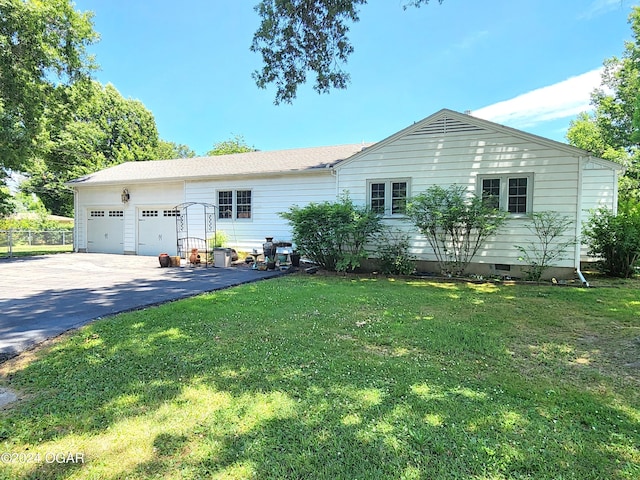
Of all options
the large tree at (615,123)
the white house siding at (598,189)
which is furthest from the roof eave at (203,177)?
the large tree at (615,123)

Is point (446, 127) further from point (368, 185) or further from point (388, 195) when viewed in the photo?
point (368, 185)

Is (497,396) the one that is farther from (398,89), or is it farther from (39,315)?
(398,89)

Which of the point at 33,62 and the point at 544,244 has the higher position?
the point at 33,62

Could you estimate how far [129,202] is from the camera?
1527 centimetres

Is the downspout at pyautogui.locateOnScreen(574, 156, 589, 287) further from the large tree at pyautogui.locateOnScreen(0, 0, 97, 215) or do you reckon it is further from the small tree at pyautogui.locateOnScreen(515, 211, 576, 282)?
the large tree at pyautogui.locateOnScreen(0, 0, 97, 215)

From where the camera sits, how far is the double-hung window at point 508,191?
893cm

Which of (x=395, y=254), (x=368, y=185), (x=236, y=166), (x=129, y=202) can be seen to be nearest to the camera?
(x=395, y=254)

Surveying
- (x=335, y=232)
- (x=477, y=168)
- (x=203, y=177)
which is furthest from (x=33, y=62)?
(x=477, y=168)

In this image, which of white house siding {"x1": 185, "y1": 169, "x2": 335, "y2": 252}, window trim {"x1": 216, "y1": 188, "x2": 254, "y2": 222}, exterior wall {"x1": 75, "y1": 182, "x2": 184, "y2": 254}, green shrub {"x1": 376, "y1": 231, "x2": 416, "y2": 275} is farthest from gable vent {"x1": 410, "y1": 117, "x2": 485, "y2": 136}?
exterior wall {"x1": 75, "y1": 182, "x2": 184, "y2": 254}

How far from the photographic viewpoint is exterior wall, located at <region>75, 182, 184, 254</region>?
47.8 ft

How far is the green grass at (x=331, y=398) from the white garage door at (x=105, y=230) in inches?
488

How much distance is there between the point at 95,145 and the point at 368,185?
91.8 ft

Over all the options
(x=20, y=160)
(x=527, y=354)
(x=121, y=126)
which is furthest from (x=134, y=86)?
(x=527, y=354)

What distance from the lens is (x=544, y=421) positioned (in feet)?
8.18
